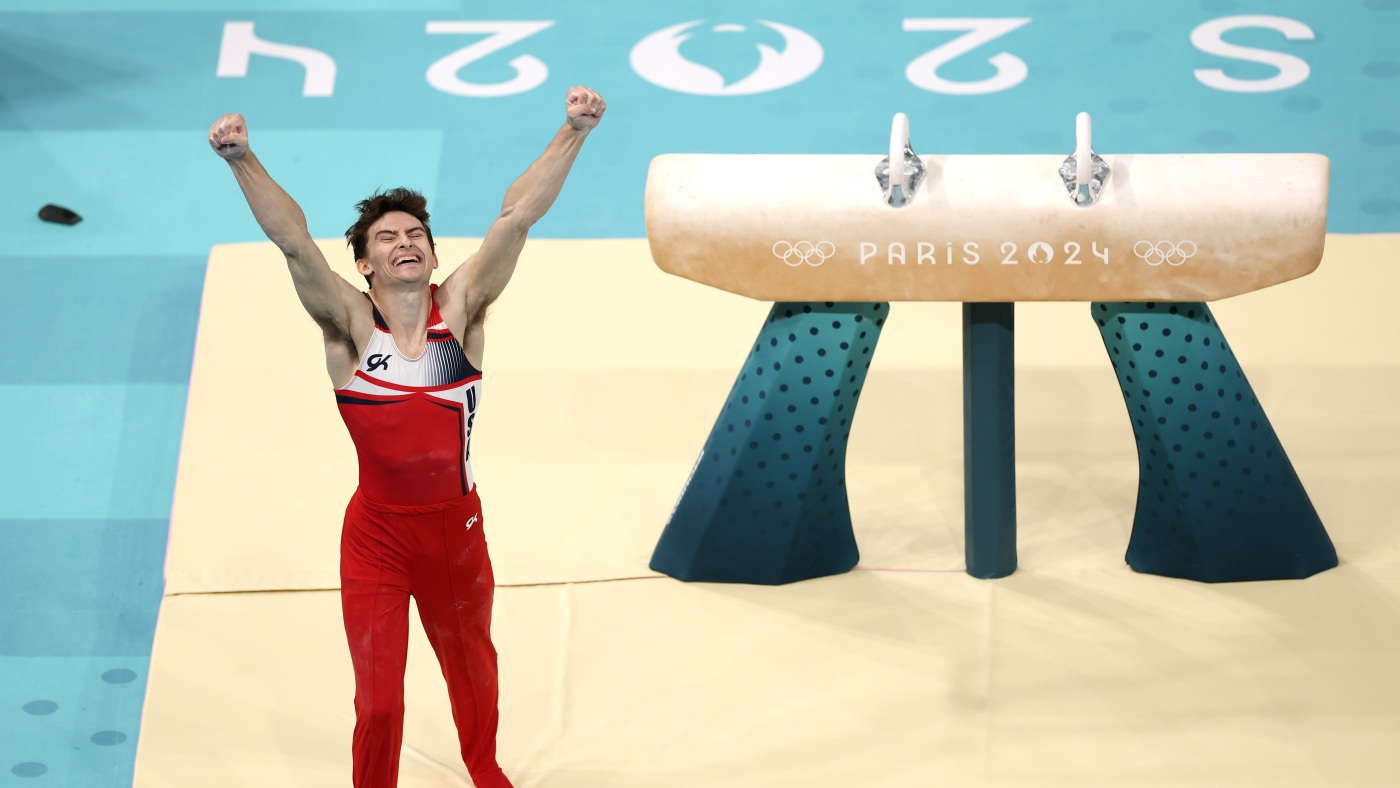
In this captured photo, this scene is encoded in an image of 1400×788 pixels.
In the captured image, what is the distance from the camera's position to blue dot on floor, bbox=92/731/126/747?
4.04 m

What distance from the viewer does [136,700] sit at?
4.19 meters

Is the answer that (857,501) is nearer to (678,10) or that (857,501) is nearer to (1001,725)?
(1001,725)

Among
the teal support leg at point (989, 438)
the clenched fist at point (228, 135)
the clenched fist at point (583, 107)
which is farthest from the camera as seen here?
the teal support leg at point (989, 438)

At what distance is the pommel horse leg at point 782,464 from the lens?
4332mm

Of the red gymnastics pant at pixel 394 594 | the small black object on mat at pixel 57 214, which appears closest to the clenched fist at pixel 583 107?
→ the red gymnastics pant at pixel 394 594

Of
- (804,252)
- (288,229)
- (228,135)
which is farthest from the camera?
(804,252)

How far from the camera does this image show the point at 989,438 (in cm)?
428

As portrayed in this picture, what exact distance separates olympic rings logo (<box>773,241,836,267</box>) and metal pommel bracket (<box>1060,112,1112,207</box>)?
603 millimetres

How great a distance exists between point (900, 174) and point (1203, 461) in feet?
3.99

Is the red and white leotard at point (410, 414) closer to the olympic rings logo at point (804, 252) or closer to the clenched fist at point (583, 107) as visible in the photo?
the clenched fist at point (583, 107)

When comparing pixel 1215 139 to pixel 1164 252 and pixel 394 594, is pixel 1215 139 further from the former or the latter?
pixel 394 594

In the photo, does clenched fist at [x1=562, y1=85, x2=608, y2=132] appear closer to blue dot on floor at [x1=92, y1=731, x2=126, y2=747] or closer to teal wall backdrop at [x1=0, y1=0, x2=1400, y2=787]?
blue dot on floor at [x1=92, y1=731, x2=126, y2=747]

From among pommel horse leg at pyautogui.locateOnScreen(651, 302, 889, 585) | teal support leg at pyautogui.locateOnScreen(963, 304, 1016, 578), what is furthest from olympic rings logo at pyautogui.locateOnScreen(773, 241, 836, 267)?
teal support leg at pyautogui.locateOnScreen(963, 304, 1016, 578)

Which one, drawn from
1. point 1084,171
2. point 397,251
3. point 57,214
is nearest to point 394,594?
point 397,251
